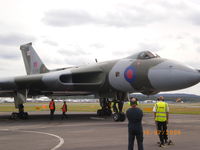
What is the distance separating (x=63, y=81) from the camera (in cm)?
1784

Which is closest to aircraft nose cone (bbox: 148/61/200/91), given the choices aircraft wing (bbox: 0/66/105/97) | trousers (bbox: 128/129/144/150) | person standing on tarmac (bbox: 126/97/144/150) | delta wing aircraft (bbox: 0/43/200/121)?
delta wing aircraft (bbox: 0/43/200/121)

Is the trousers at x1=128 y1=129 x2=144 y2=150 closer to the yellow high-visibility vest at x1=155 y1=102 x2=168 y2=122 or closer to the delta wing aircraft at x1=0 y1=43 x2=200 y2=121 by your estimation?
the yellow high-visibility vest at x1=155 y1=102 x2=168 y2=122

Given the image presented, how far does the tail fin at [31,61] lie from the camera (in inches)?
982

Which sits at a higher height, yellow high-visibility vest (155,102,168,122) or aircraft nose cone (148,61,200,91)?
aircraft nose cone (148,61,200,91)

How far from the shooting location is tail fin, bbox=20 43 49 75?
2495 cm

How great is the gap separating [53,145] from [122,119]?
7.98 meters

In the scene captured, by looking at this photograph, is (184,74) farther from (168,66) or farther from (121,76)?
(121,76)

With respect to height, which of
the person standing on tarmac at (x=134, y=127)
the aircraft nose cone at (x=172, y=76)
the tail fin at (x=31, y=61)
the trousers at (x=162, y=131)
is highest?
the tail fin at (x=31, y=61)

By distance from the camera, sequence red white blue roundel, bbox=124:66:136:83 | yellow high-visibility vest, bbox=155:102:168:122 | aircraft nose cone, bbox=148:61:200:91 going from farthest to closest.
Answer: red white blue roundel, bbox=124:66:136:83
aircraft nose cone, bbox=148:61:200:91
yellow high-visibility vest, bbox=155:102:168:122

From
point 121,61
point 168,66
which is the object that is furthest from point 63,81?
point 168,66

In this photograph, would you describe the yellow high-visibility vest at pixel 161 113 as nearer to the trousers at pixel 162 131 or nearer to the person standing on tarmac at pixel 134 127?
the trousers at pixel 162 131

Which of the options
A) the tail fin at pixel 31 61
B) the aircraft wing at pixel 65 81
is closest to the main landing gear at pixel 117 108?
the aircraft wing at pixel 65 81

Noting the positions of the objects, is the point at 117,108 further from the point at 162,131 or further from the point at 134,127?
the point at 134,127

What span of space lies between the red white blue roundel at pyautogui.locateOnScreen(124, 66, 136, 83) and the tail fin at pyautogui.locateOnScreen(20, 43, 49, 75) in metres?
10.2
